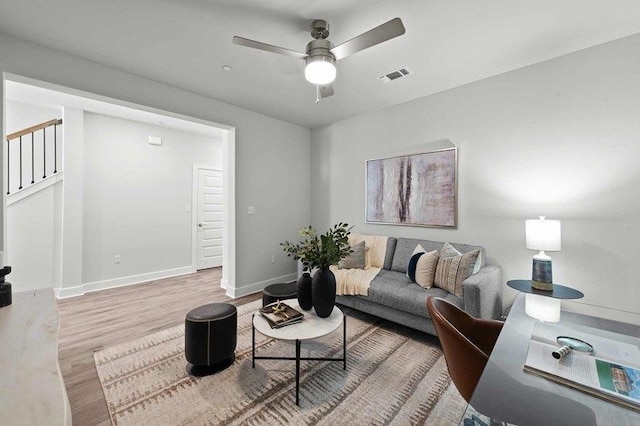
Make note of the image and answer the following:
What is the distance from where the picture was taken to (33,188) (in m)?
3.50

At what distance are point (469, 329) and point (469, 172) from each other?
2.06 meters

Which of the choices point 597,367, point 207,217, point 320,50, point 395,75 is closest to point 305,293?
point 597,367

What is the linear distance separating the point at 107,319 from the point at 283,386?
7.79ft

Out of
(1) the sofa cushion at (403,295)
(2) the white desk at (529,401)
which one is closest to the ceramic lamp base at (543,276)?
(1) the sofa cushion at (403,295)

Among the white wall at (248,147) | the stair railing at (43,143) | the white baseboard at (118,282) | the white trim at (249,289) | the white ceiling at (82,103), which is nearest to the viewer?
the white wall at (248,147)

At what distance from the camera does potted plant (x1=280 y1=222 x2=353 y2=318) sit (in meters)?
2.03

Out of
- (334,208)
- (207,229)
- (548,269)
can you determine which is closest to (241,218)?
(334,208)

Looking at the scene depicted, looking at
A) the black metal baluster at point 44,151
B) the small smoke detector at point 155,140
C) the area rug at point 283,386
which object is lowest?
the area rug at point 283,386

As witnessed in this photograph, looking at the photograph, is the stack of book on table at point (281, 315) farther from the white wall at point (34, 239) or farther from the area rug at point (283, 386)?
the white wall at point (34, 239)

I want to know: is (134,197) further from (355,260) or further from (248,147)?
(355,260)

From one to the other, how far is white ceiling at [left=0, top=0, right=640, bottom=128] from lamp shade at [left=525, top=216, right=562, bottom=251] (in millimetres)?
1560

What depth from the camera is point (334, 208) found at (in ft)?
14.7

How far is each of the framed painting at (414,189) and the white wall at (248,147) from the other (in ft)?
4.40

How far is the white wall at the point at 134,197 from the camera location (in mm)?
3967
